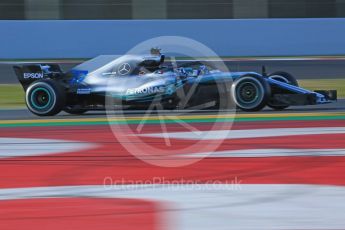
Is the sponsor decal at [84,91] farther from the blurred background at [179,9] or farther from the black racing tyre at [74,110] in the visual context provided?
the blurred background at [179,9]

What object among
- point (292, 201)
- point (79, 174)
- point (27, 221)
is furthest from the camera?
point (79, 174)

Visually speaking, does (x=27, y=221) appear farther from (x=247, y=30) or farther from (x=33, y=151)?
(x=247, y=30)

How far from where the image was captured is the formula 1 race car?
11516 millimetres

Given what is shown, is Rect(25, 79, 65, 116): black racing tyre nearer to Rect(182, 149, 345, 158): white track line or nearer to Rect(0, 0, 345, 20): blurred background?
Rect(182, 149, 345, 158): white track line

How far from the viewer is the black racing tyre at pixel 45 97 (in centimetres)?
1159

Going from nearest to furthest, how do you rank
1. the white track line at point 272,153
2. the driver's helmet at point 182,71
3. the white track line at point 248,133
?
the white track line at point 272,153 < the white track line at point 248,133 < the driver's helmet at point 182,71

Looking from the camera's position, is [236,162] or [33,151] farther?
[33,151]

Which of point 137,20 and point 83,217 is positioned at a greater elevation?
point 137,20

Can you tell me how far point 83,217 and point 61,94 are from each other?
6.71 m

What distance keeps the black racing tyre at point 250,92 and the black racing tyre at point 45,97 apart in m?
2.57

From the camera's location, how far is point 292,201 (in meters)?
5.48

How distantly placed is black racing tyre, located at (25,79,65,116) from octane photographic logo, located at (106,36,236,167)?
726 mm

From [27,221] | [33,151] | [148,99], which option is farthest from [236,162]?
[148,99]

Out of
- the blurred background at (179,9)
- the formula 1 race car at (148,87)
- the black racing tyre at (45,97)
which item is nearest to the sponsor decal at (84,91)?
the formula 1 race car at (148,87)
